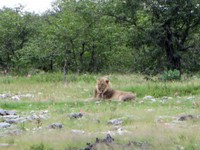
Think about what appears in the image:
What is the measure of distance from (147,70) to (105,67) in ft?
23.6

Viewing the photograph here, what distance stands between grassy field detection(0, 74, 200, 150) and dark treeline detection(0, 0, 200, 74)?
7.56 metres

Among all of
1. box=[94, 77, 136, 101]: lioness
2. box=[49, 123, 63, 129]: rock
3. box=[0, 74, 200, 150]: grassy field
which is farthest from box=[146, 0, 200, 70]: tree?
box=[49, 123, 63, 129]: rock

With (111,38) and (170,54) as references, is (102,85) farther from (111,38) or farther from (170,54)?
(111,38)

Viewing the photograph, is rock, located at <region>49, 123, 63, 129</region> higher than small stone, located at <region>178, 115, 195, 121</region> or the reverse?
the reverse

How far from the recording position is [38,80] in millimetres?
26953

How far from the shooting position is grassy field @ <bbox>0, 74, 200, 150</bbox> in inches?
299

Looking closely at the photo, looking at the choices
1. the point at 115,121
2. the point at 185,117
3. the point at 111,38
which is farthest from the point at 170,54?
the point at 115,121

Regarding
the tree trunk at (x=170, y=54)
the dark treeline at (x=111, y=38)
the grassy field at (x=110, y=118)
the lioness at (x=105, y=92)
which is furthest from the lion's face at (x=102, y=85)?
the tree trunk at (x=170, y=54)

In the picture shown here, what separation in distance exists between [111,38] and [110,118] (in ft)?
74.7

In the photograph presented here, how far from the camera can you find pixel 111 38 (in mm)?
33688

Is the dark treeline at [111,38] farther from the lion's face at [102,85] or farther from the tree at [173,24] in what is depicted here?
the lion's face at [102,85]

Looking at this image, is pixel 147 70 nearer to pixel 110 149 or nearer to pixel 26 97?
pixel 26 97

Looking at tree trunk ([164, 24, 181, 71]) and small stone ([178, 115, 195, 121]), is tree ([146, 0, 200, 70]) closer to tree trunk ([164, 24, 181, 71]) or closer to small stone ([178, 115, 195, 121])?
tree trunk ([164, 24, 181, 71])

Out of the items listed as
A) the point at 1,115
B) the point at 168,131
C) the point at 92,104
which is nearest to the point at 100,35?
the point at 92,104
